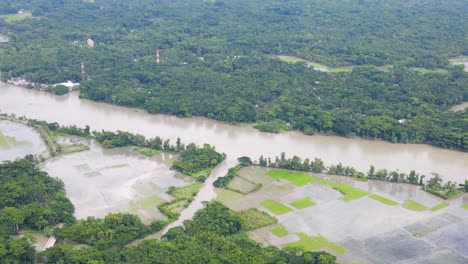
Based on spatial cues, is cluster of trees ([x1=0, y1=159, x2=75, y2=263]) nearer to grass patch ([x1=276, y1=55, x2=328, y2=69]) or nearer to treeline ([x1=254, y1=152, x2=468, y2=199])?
treeline ([x1=254, y1=152, x2=468, y2=199])

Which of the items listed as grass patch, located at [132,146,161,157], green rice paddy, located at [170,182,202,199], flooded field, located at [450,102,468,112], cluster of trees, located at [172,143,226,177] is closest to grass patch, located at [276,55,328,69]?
flooded field, located at [450,102,468,112]

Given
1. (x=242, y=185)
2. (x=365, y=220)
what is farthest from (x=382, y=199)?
(x=242, y=185)

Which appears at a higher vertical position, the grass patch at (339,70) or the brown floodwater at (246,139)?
the grass patch at (339,70)

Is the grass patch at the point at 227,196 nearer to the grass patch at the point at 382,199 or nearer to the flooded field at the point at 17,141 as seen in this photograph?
the grass patch at the point at 382,199

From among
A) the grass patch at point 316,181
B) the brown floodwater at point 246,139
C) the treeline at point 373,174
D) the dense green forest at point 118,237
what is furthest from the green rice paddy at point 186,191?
the treeline at point 373,174

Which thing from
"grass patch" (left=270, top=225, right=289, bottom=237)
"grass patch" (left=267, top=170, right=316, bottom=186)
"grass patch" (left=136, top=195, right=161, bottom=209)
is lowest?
"grass patch" (left=270, top=225, right=289, bottom=237)

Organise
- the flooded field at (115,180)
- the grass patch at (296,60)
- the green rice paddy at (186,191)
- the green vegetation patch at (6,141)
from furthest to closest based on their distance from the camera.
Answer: the grass patch at (296,60), the green vegetation patch at (6,141), the green rice paddy at (186,191), the flooded field at (115,180)
